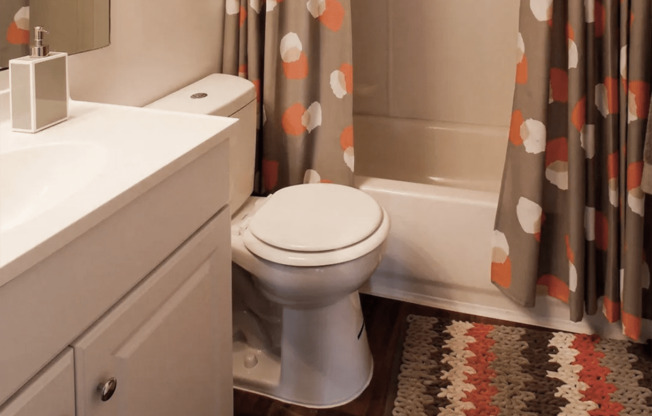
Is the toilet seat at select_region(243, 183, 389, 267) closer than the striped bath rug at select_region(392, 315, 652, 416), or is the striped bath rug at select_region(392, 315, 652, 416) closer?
the toilet seat at select_region(243, 183, 389, 267)

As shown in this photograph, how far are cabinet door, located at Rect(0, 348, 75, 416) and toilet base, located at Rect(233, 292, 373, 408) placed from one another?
962 millimetres

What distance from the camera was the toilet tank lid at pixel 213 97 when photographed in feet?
5.70

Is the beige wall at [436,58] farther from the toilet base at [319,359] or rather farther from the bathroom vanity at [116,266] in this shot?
the bathroom vanity at [116,266]

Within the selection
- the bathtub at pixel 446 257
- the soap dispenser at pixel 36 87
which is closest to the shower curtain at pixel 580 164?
the bathtub at pixel 446 257

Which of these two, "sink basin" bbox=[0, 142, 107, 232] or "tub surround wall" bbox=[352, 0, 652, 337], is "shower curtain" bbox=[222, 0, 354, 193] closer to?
"tub surround wall" bbox=[352, 0, 652, 337]

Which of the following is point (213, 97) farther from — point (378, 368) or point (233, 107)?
point (378, 368)

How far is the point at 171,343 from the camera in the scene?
1164 millimetres

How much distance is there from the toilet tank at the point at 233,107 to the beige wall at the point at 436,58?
2.87 ft

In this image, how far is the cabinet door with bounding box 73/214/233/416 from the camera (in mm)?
974

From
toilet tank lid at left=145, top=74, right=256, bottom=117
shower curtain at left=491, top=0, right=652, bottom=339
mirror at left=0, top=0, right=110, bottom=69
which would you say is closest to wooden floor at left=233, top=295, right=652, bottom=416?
shower curtain at left=491, top=0, right=652, bottom=339

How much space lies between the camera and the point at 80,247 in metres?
0.88

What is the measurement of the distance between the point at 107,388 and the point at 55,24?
0.73 m

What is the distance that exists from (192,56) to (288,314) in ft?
2.46

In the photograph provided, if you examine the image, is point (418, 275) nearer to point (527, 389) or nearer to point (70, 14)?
point (527, 389)
